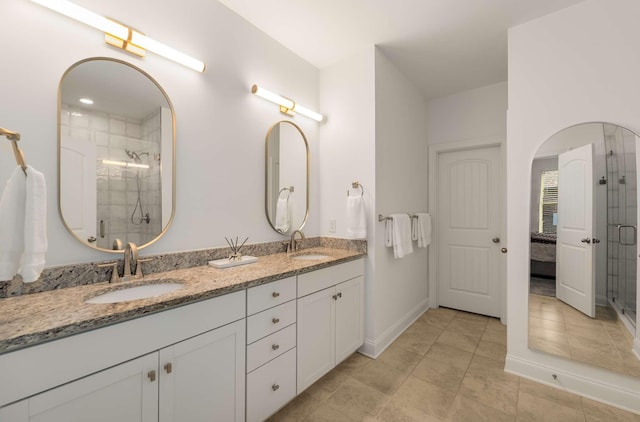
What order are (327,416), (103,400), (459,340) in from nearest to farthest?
(103,400) → (327,416) → (459,340)

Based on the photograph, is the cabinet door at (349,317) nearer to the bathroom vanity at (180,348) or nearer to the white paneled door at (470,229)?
the bathroom vanity at (180,348)

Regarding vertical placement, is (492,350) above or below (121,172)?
below

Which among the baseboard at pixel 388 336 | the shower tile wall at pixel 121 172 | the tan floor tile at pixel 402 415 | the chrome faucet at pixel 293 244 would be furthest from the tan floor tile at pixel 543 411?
the shower tile wall at pixel 121 172

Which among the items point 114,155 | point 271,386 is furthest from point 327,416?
point 114,155

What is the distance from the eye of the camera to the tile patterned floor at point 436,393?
1646 millimetres

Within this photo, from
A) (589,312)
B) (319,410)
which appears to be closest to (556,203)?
(589,312)

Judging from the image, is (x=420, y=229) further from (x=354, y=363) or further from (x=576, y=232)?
(x=354, y=363)

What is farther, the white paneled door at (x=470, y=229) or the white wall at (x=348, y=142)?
the white paneled door at (x=470, y=229)

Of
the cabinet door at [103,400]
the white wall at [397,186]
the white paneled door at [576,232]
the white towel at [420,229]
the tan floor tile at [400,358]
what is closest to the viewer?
the cabinet door at [103,400]

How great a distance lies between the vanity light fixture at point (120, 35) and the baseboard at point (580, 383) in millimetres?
3099

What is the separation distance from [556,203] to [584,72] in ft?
2.94

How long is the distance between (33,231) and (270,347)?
3.77 feet

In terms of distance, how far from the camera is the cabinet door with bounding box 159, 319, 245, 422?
3.63 ft

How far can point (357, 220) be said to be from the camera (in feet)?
7.59
